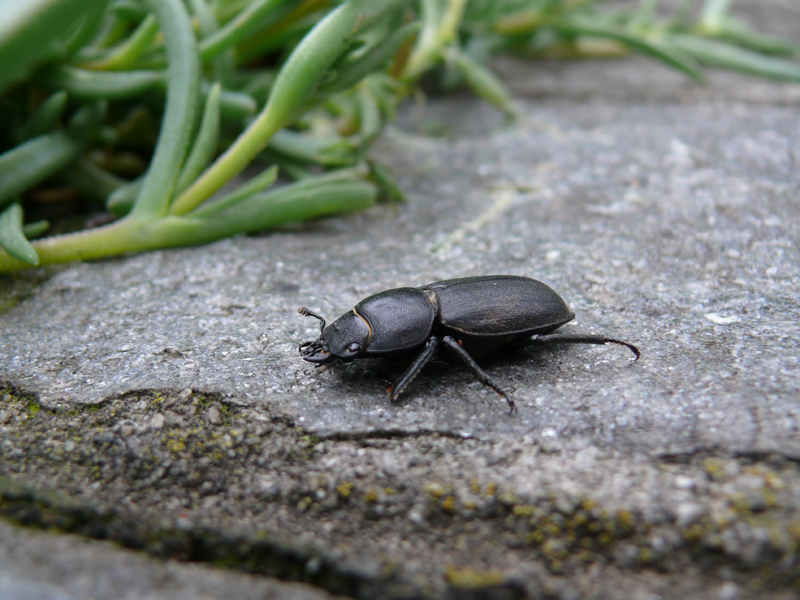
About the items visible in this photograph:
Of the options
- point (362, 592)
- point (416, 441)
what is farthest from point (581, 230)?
point (362, 592)

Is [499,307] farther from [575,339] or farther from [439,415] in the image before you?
[439,415]

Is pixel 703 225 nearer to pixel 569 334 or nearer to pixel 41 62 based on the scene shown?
pixel 569 334

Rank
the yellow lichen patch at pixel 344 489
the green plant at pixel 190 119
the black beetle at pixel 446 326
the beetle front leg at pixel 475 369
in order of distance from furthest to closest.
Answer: the green plant at pixel 190 119, the black beetle at pixel 446 326, the beetle front leg at pixel 475 369, the yellow lichen patch at pixel 344 489

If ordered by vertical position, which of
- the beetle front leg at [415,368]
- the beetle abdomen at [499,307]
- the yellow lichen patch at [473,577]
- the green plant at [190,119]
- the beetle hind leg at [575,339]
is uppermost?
the green plant at [190,119]

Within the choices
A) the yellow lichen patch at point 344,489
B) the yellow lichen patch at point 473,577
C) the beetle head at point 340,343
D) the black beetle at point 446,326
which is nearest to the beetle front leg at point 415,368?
the black beetle at point 446,326

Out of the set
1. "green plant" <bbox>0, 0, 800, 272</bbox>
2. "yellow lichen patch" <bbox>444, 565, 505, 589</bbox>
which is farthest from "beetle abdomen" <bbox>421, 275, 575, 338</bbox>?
"green plant" <bbox>0, 0, 800, 272</bbox>

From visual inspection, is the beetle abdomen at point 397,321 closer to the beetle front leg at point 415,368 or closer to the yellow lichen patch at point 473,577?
the beetle front leg at point 415,368
